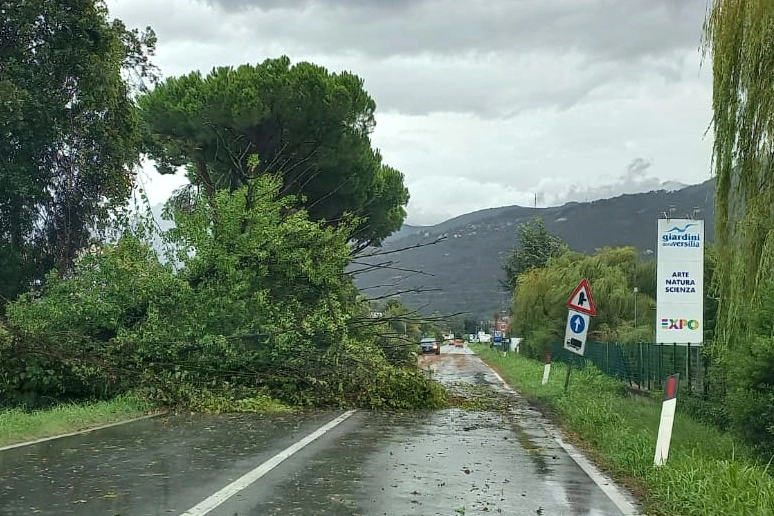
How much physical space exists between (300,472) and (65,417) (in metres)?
5.67

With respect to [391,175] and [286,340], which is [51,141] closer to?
[286,340]

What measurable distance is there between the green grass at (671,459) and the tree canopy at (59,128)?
1393 cm

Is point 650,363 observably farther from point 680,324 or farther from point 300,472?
point 300,472

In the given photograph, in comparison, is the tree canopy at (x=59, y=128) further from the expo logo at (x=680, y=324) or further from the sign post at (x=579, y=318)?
the expo logo at (x=680, y=324)

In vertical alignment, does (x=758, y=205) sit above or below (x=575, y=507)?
above

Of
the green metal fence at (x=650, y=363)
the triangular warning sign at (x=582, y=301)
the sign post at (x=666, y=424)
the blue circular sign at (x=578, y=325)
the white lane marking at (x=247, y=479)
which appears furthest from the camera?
the blue circular sign at (x=578, y=325)

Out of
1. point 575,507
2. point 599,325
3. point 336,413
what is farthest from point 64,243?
point 599,325

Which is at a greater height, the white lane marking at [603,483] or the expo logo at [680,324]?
the expo logo at [680,324]

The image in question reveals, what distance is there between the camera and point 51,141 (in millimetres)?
22859

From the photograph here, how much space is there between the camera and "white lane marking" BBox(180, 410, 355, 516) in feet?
24.1

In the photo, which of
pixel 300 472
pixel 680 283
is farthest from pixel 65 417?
pixel 680 283

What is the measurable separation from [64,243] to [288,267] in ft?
30.2

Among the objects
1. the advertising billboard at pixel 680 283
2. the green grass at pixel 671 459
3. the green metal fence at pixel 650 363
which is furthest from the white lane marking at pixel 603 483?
the green metal fence at pixel 650 363

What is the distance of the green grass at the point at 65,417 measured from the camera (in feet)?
38.7
